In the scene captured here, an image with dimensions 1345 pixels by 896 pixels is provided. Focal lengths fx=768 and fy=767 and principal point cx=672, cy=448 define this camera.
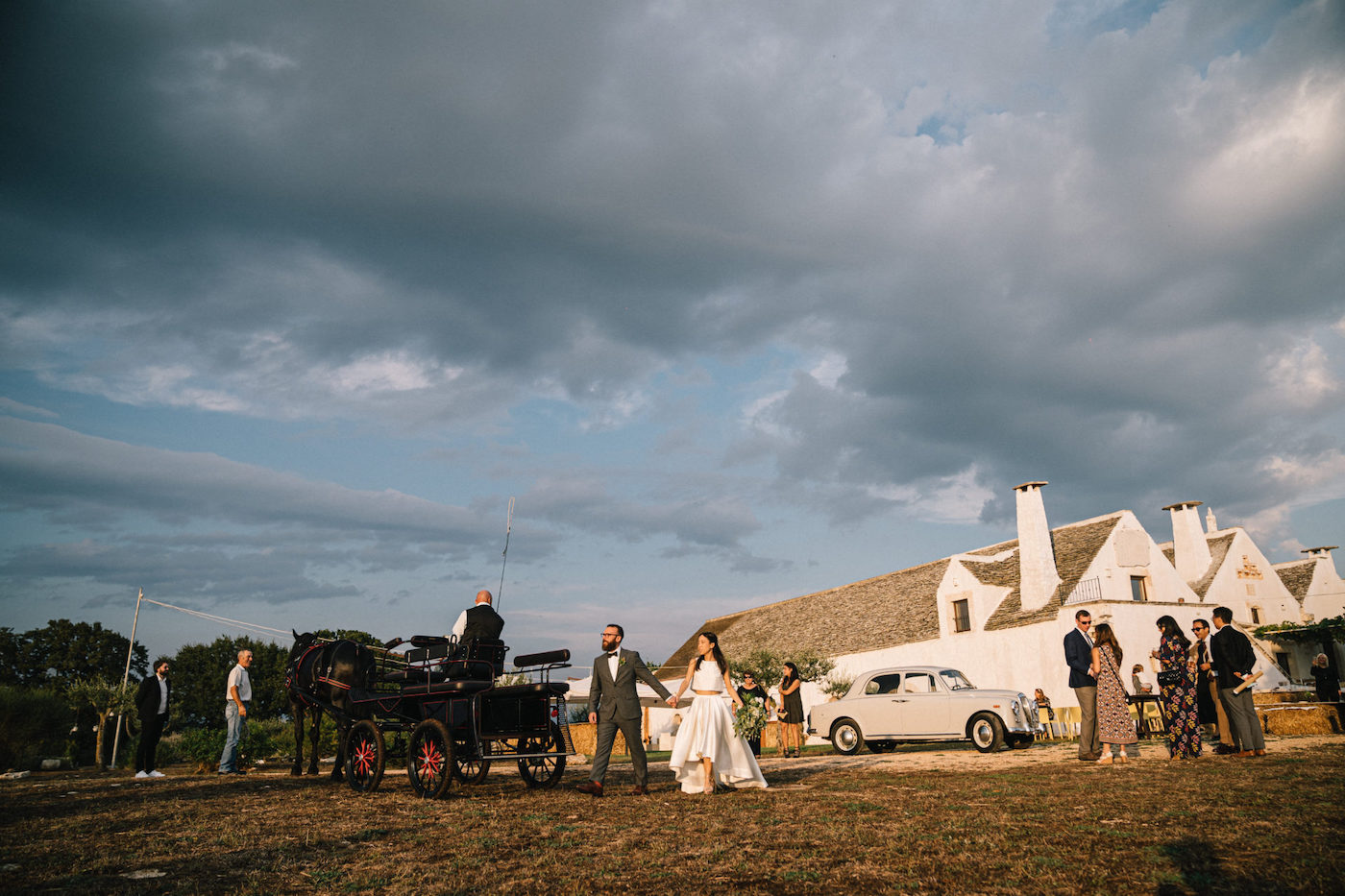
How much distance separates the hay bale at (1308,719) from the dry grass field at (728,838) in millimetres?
9439


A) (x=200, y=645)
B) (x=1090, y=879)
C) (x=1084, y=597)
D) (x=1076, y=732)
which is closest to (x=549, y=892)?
(x=1090, y=879)

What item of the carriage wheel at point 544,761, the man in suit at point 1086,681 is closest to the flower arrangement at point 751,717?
the carriage wheel at point 544,761

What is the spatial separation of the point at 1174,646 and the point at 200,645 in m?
57.2

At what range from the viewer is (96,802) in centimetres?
852

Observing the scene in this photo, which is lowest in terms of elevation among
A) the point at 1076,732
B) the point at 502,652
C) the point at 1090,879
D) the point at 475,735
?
the point at 1076,732

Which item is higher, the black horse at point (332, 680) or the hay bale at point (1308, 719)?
the black horse at point (332, 680)

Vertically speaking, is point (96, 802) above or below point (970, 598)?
below

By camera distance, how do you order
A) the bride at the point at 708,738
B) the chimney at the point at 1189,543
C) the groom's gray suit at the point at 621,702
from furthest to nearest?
the chimney at the point at 1189,543
the groom's gray suit at the point at 621,702
the bride at the point at 708,738

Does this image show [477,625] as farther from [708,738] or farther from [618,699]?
[708,738]

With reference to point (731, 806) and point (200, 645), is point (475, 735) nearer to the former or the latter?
point (731, 806)

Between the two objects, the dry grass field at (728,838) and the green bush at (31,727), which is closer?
the dry grass field at (728,838)

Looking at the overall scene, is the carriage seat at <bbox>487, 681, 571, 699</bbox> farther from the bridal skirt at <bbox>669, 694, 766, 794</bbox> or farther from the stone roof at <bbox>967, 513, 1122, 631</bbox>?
the stone roof at <bbox>967, 513, 1122, 631</bbox>

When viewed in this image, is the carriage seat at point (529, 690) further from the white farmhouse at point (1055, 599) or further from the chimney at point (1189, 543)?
the chimney at point (1189, 543)

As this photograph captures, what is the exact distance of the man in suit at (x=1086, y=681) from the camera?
1165 cm
